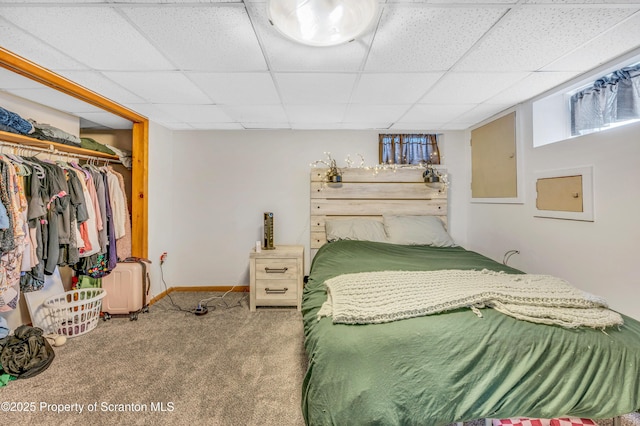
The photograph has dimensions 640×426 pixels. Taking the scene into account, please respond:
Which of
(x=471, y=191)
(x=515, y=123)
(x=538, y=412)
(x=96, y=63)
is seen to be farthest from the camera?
(x=471, y=191)

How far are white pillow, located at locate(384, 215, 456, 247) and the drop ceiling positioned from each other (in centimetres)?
118

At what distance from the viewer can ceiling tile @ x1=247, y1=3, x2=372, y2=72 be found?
134 cm

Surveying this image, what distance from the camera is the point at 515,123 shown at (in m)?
2.48

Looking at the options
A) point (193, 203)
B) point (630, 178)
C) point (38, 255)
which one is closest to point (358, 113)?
point (630, 178)

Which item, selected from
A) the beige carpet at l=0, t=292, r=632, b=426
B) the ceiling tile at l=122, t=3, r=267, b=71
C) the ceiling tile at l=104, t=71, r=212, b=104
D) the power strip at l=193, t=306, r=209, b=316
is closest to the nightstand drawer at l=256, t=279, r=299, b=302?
the beige carpet at l=0, t=292, r=632, b=426

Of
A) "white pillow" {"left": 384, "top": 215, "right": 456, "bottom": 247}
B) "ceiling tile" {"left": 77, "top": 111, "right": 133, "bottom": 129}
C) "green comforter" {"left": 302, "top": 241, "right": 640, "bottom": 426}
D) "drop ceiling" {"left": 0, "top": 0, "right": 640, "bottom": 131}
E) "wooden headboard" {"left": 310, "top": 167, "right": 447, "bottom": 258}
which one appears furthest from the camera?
"wooden headboard" {"left": 310, "top": 167, "right": 447, "bottom": 258}

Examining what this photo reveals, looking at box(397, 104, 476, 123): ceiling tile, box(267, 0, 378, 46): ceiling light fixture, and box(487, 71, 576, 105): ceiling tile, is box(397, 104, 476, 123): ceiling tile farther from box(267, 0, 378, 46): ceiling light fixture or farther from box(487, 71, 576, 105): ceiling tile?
box(267, 0, 378, 46): ceiling light fixture

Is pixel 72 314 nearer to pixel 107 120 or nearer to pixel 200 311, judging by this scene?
pixel 200 311

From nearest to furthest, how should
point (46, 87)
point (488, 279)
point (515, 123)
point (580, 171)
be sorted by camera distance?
1. point (488, 279)
2. point (580, 171)
3. point (46, 87)
4. point (515, 123)

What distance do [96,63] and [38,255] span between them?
1408 mm

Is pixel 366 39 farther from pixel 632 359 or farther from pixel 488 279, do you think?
pixel 632 359

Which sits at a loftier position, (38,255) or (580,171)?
(580,171)

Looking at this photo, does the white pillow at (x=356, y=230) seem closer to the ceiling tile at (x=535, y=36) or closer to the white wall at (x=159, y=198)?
the ceiling tile at (x=535, y=36)

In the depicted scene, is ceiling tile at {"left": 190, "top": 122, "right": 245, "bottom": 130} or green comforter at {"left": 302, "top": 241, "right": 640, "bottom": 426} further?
ceiling tile at {"left": 190, "top": 122, "right": 245, "bottom": 130}
